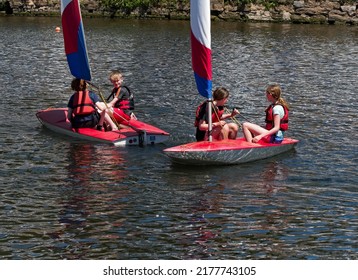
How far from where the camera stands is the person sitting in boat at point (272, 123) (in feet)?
61.3

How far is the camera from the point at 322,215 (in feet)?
49.1

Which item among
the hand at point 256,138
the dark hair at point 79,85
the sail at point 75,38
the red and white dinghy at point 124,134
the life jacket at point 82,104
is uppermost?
the sail at point 75,38

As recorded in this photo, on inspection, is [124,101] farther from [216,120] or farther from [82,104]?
[216,120]

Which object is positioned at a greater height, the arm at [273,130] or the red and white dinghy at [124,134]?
the arm at [273,130]

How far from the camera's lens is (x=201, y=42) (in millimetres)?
18188

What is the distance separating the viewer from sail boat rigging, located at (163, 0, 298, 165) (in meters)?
17.9

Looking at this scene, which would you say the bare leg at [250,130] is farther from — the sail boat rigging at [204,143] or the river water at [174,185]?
the river water at [174,185]

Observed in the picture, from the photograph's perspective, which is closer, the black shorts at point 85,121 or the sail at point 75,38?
the black shorts at point 85,121

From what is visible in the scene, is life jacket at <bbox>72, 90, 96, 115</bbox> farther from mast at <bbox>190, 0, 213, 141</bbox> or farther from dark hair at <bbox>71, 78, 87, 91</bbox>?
mast at <bbox>190, 0, 213, 141</bbox>

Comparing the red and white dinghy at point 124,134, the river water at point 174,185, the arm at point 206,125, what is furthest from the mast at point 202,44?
the red and white dinghy at point 124,134

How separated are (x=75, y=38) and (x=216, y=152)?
19.6ft

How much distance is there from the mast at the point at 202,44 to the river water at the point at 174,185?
1.77 m

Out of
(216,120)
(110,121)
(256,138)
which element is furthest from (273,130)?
(110,121)
